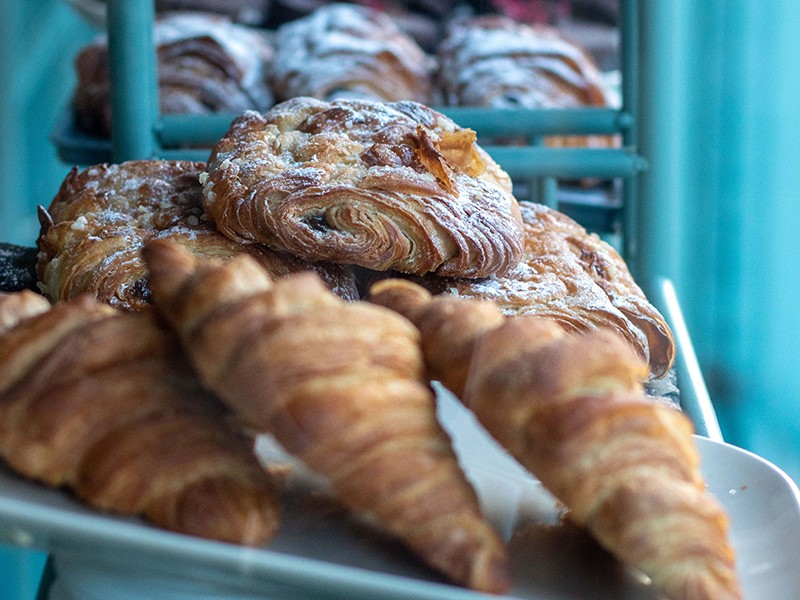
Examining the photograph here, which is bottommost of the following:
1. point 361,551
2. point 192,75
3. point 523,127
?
point 361,551

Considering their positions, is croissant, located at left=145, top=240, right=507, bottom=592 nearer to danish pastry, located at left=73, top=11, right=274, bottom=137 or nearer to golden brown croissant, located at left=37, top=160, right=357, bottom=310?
golden brown croissant, located at left=37, top=160, right=357, bottom=310

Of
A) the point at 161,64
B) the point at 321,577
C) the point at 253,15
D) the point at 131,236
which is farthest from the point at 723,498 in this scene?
the point at 253,15

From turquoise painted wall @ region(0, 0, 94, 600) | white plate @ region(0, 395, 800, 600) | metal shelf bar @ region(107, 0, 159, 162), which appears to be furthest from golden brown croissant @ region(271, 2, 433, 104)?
white plate @ region(0, 395, 800, 600)

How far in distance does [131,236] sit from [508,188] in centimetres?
31

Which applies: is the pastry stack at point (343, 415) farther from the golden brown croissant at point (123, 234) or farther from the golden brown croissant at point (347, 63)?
the golden brown croissant at point (347, 63)

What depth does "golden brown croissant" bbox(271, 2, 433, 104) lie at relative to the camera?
1.69 m

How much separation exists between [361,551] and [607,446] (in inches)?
4.0

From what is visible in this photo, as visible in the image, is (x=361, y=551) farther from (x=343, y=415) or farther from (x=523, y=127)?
(x=523, y=127)

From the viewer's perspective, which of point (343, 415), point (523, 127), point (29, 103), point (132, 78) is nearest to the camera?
point (343, 415)

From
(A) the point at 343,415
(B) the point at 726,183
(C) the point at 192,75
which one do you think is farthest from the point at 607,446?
(C) the point at 192,75

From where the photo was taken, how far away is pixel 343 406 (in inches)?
12.4

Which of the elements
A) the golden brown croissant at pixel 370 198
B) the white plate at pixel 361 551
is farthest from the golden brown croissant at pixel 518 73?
the white plate at pixel 361 551

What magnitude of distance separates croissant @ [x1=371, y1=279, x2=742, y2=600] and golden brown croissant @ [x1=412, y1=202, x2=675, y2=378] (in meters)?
0.33

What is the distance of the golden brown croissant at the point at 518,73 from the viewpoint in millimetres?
1685
